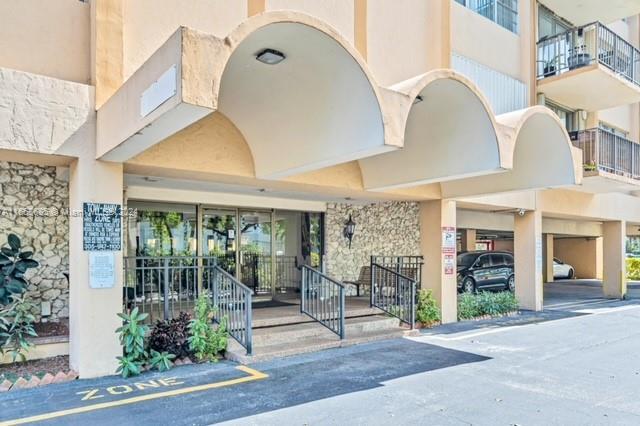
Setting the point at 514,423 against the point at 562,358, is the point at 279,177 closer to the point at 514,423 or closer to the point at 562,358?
the point at 514,423

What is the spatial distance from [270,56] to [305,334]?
15.6ft

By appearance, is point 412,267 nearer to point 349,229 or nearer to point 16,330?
point 349,229

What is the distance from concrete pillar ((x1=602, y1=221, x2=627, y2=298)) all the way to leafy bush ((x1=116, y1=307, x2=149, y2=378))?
17.2 m

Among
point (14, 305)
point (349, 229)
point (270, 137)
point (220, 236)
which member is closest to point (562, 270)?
point (349, 229)

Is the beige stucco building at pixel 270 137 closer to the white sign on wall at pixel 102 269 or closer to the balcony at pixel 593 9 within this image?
the white sign on wall at pixel 102 269

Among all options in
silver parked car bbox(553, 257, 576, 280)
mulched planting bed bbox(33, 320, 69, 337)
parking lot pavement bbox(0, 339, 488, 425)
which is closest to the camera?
parking lot pavement bbox(0, 339, 488, 425)

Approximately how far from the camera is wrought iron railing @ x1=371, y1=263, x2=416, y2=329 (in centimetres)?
1000

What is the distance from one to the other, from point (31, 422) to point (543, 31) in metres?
16.5

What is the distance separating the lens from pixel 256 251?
1152 centimetres

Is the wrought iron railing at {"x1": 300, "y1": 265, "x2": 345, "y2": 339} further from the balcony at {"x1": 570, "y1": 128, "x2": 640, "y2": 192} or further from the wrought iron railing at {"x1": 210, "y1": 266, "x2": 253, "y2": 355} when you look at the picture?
the balcony at {"x1": 570, "y1": 128, "x2": 640, "y2": 192}

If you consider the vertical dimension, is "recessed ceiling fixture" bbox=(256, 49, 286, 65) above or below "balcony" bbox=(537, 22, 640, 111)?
below

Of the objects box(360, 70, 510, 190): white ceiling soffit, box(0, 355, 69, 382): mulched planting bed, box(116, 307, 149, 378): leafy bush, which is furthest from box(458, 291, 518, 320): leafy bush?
box(0, 355, 69, 382): mulched planting bed

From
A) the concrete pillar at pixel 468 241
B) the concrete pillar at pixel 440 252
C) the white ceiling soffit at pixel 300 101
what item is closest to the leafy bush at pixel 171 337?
the white ceiling soffit at pixel 300 101

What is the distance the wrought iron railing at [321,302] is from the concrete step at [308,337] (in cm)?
15
